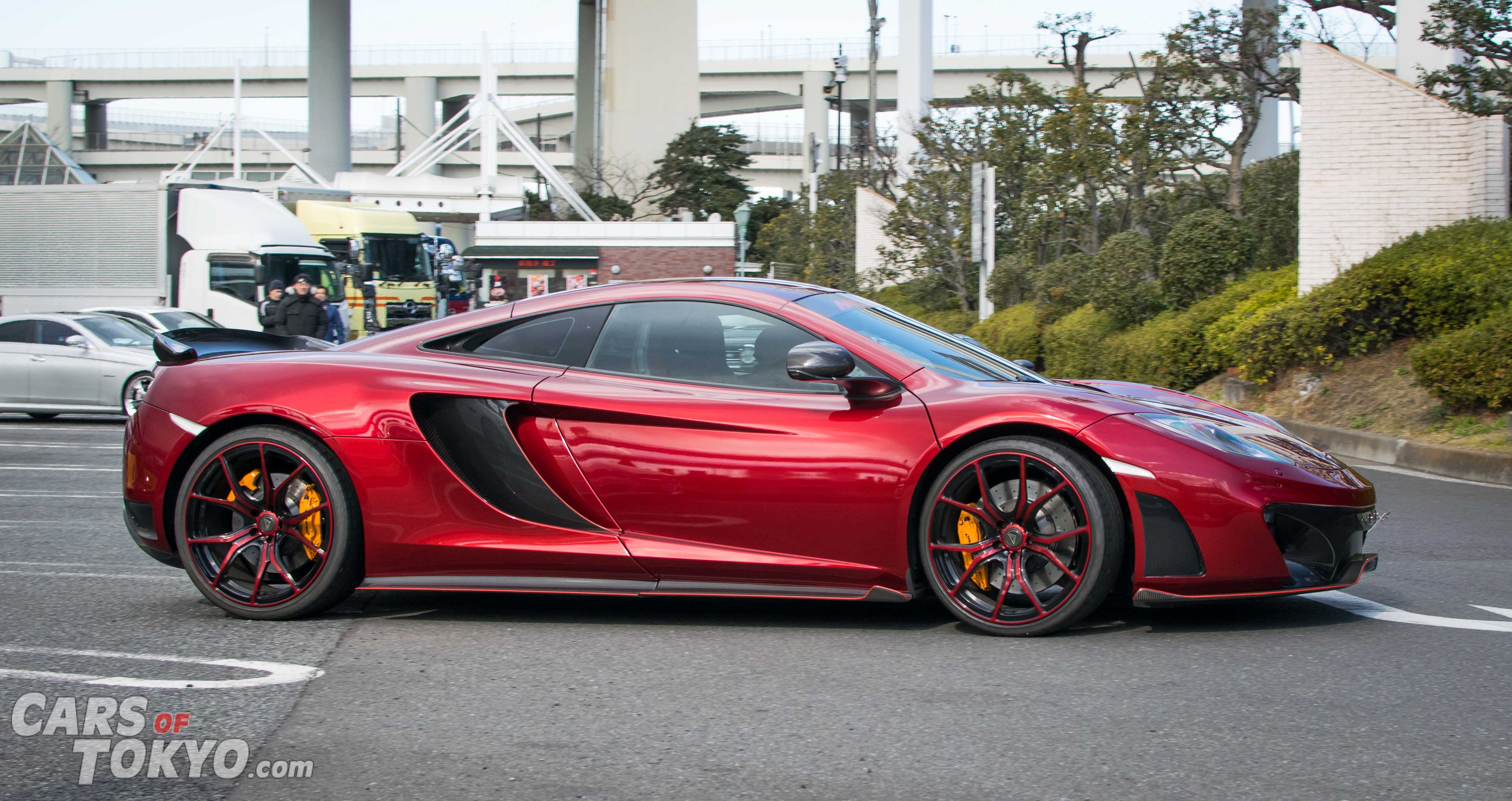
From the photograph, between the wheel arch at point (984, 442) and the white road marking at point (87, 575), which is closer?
the wheel arch at point (984, 442)

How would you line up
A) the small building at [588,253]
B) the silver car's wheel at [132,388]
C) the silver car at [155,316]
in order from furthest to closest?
1. the small building at [588,253]
2. the silver car at [155,316]
3. the silver car's wheel at [132,388]

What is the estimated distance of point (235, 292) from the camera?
24.3 meters

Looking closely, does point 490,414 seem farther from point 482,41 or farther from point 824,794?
point 482,41

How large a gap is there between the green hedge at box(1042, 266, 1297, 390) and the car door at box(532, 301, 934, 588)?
10642 millimetres

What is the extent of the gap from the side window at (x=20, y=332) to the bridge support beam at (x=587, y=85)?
57.5m

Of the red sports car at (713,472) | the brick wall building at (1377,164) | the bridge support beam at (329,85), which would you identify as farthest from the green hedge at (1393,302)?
the bridge support beam at (329,85)

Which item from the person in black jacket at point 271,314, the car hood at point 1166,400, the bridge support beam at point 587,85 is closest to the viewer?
the car hood at point 1166,400

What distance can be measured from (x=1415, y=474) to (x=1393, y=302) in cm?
302

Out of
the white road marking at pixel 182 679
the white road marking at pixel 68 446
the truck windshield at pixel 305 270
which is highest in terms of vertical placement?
the truck windshield at pixel 305 270

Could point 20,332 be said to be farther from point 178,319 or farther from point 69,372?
point 178,319

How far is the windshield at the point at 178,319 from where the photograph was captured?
1770 cm

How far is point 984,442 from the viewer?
428 cm

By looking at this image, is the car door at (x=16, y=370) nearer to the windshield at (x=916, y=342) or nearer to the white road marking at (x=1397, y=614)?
the windshield at (x=916, y=342)

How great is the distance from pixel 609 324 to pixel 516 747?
1.85m
